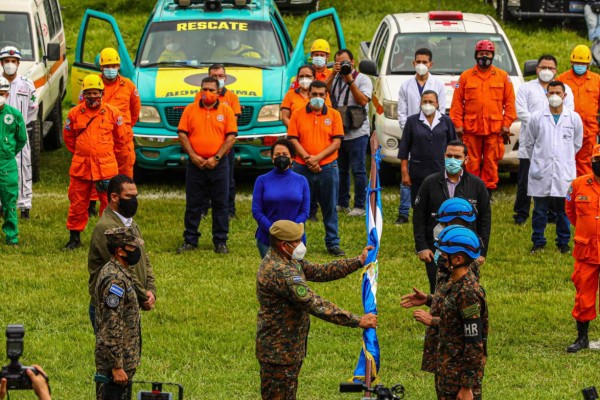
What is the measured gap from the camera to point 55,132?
794 inches

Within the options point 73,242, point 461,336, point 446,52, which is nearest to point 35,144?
point 73,242

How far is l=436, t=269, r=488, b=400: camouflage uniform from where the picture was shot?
27.0 feet

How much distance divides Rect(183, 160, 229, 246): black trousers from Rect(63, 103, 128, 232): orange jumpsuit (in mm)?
841

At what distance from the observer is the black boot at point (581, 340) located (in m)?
11.2

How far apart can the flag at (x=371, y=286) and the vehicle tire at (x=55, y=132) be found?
11.3 m

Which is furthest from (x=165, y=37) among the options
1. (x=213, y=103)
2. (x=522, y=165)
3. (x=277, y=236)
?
(x=277, y=236)

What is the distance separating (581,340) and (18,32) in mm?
9812

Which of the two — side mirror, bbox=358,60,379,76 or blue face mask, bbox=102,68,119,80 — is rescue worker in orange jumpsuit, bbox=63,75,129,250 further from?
side mirror, bbox=358,60,379,76

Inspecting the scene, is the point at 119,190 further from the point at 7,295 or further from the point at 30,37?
the point at 30,37

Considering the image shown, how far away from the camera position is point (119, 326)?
27.7ft

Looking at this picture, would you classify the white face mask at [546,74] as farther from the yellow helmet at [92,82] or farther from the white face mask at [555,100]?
the yellow helmet at [92,82]

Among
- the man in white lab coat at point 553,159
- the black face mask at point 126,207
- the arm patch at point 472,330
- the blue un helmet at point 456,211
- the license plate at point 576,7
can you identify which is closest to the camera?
the arm patch at point 472,330

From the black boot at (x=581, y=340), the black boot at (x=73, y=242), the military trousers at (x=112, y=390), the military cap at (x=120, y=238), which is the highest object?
the military cap at (x=120, y=238)

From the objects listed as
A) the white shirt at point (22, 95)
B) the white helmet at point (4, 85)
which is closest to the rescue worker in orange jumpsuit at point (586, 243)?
the white helmet at point (4, 85)
